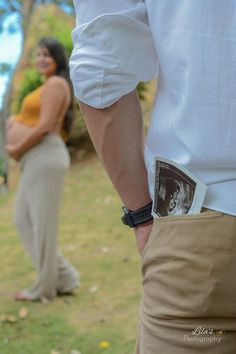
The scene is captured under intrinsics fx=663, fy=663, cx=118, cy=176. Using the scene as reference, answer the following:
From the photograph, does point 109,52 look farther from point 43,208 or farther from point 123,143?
point 43,208

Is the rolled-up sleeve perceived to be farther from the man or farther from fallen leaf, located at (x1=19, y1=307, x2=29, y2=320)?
fallen leaf, located at (x1=19, y1=307, x2=29, y2=320)

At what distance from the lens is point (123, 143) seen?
1.47 metres

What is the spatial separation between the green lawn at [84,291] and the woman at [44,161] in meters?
0.29

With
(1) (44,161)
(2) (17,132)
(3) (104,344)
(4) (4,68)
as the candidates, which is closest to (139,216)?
(3) (104,344)

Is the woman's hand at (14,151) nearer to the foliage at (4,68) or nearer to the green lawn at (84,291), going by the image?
the green lawn at (84,291)

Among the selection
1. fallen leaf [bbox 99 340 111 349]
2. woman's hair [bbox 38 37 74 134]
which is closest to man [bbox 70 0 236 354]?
fallen leaf [bbox 99 340 111 349]

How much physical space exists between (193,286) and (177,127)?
32cm

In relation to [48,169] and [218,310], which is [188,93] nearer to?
[218,310]

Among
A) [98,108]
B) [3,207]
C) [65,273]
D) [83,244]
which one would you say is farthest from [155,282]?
[3,207]

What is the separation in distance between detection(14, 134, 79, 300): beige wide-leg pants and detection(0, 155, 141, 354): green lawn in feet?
0.69

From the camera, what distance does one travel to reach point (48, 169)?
4555 mm

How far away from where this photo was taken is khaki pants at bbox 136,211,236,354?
1297 mm

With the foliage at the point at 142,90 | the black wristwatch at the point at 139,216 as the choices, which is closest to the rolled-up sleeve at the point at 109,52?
the black wristwatch at the point at 139,216

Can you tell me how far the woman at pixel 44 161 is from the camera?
15.0 feet
